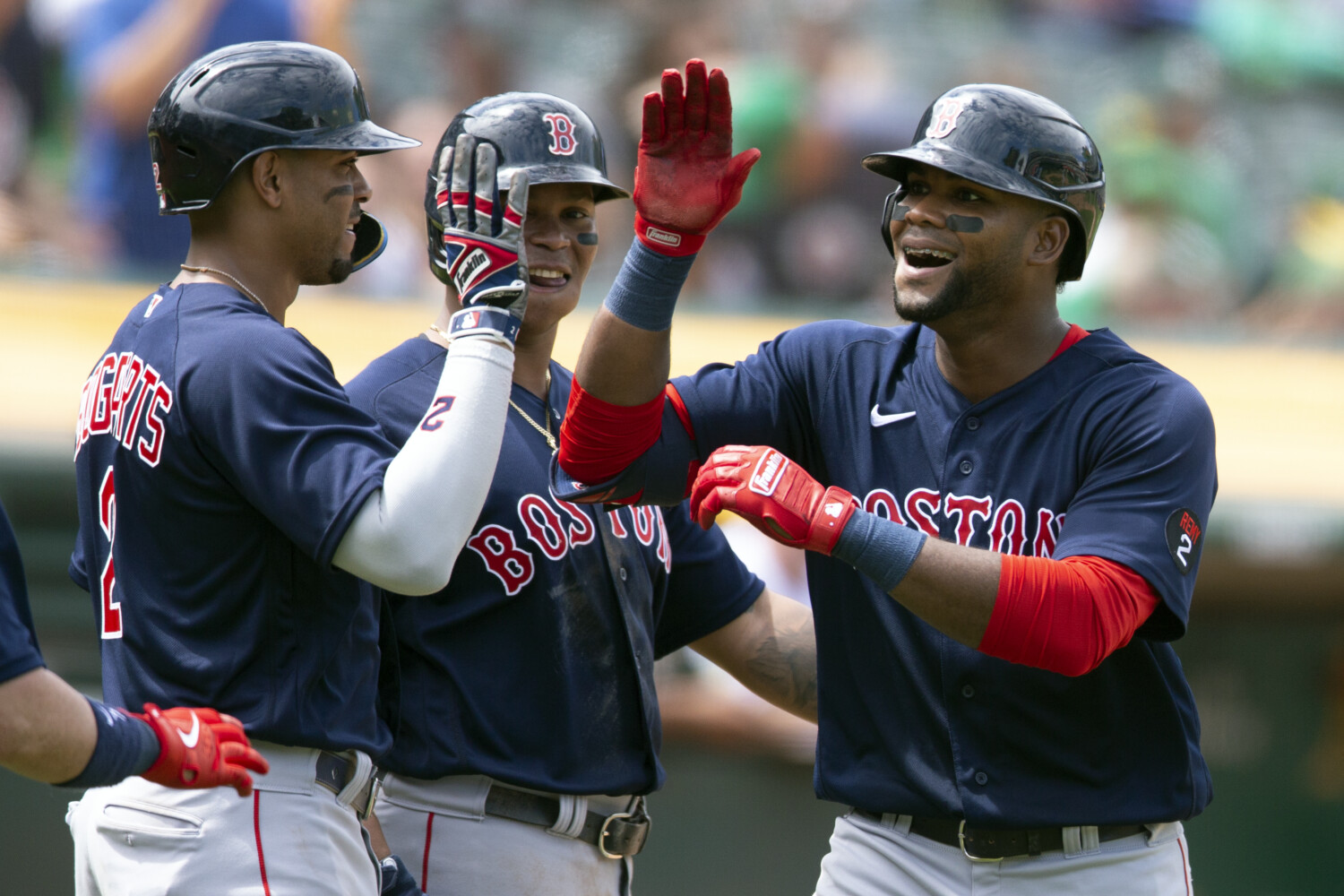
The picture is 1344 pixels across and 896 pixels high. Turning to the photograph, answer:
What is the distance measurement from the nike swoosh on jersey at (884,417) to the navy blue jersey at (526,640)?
0.48 metres

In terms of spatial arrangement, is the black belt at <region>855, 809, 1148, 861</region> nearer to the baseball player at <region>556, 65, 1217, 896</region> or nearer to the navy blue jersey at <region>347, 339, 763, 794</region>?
the baseball player at <region>556, 65, 1217, 896</region>

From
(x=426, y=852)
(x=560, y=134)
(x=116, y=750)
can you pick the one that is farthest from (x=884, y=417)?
(x=116, y=750)

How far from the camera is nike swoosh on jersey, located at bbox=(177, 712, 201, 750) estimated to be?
6.48ft

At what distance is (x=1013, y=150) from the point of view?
265 centimetres

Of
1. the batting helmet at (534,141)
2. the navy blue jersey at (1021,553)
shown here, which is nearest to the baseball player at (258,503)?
the batting helmet at (534,141)

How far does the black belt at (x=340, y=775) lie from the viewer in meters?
2.27

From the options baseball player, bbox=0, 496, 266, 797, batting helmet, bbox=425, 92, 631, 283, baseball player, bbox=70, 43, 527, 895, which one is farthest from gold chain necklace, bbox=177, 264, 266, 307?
baseball player, bbox=0, 496, 266, 797

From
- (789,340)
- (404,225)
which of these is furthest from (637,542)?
(404,225)

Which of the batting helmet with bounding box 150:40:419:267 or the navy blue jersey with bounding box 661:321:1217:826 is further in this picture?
the navy blue jersey with bounding box 661:321:1217:826

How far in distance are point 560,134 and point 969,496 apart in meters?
1.00

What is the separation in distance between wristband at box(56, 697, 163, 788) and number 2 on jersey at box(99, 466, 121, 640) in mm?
334

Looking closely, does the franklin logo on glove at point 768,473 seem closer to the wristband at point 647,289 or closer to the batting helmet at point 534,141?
the wristband at point 647,289

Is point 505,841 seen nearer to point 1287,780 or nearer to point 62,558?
point 62,558

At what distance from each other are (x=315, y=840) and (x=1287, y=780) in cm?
638
